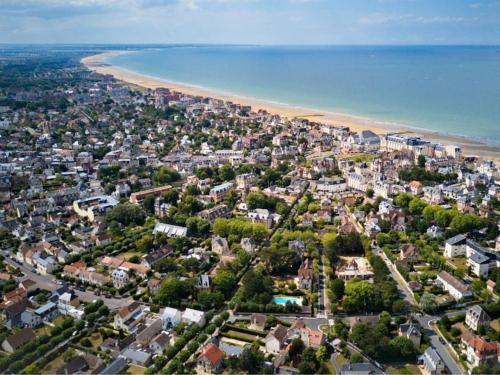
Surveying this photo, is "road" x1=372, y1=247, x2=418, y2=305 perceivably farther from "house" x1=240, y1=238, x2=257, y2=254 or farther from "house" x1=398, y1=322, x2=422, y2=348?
"house" x1=240, y1=238, x2=257, y2=254

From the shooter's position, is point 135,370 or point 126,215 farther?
point 126,215

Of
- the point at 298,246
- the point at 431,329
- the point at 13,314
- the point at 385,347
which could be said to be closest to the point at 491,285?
the point at 431,329

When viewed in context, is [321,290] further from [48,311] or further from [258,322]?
[48,311]

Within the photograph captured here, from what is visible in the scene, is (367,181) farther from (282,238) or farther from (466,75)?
(466,75)

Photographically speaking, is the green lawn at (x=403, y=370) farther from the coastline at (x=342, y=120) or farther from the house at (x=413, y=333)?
the coastline at (x=342, y=120)

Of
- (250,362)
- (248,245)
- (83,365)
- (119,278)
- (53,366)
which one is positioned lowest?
(53,366)
